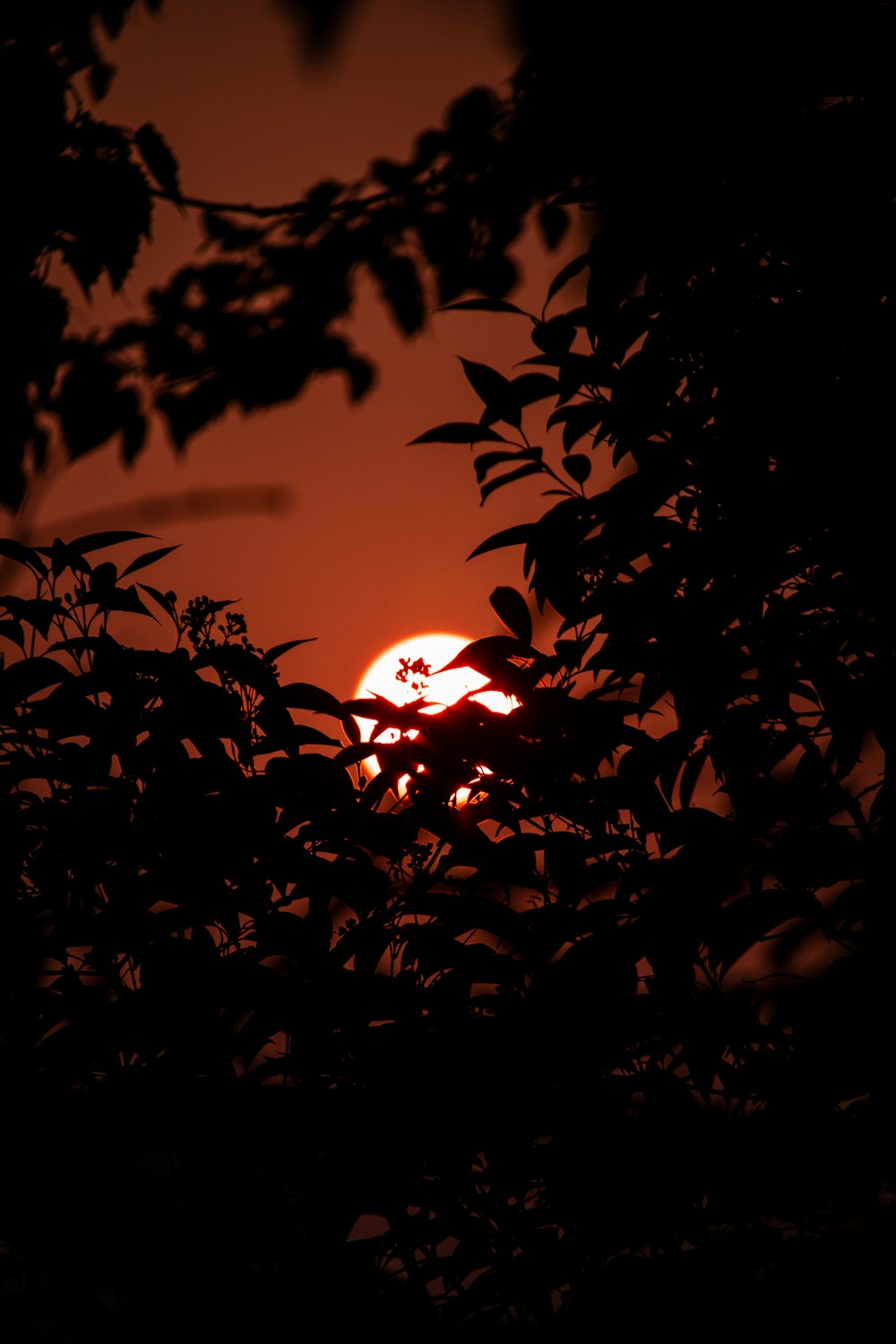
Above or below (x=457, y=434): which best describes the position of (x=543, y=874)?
below

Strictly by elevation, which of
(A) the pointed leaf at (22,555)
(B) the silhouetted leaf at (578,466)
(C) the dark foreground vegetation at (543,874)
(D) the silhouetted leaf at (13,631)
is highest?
(A) the pointed leaf at (22,555)

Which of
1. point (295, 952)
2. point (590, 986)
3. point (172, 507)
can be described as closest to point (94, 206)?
point (172, 507)

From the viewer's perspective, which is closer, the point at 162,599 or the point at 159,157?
the point at 159,157

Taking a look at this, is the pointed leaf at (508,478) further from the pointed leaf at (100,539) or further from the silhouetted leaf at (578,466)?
the pointed leaf at (100,539)

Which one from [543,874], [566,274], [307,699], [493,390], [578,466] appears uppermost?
[566,274]

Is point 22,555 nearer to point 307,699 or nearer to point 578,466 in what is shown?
point 307,699

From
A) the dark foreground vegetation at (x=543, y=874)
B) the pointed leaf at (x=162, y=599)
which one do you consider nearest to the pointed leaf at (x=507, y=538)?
the dark foreground vegetation at (x=543, y=874)

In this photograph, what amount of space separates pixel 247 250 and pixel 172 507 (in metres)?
0.70

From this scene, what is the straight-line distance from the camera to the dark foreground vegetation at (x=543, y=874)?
1.53 m

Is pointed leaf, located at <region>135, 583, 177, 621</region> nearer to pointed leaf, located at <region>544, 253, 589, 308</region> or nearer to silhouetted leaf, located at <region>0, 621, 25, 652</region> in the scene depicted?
→ silhouetted leaf, located at <region>0, 621, 25, 652</region>

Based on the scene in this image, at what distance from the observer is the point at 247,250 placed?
5.12ft

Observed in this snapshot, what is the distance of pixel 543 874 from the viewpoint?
6.06ft

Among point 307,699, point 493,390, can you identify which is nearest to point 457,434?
point 493,390

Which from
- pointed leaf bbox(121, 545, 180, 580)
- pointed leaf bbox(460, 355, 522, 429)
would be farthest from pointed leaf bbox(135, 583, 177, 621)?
pointed leaf bbox(460, 355, 522, 429)
